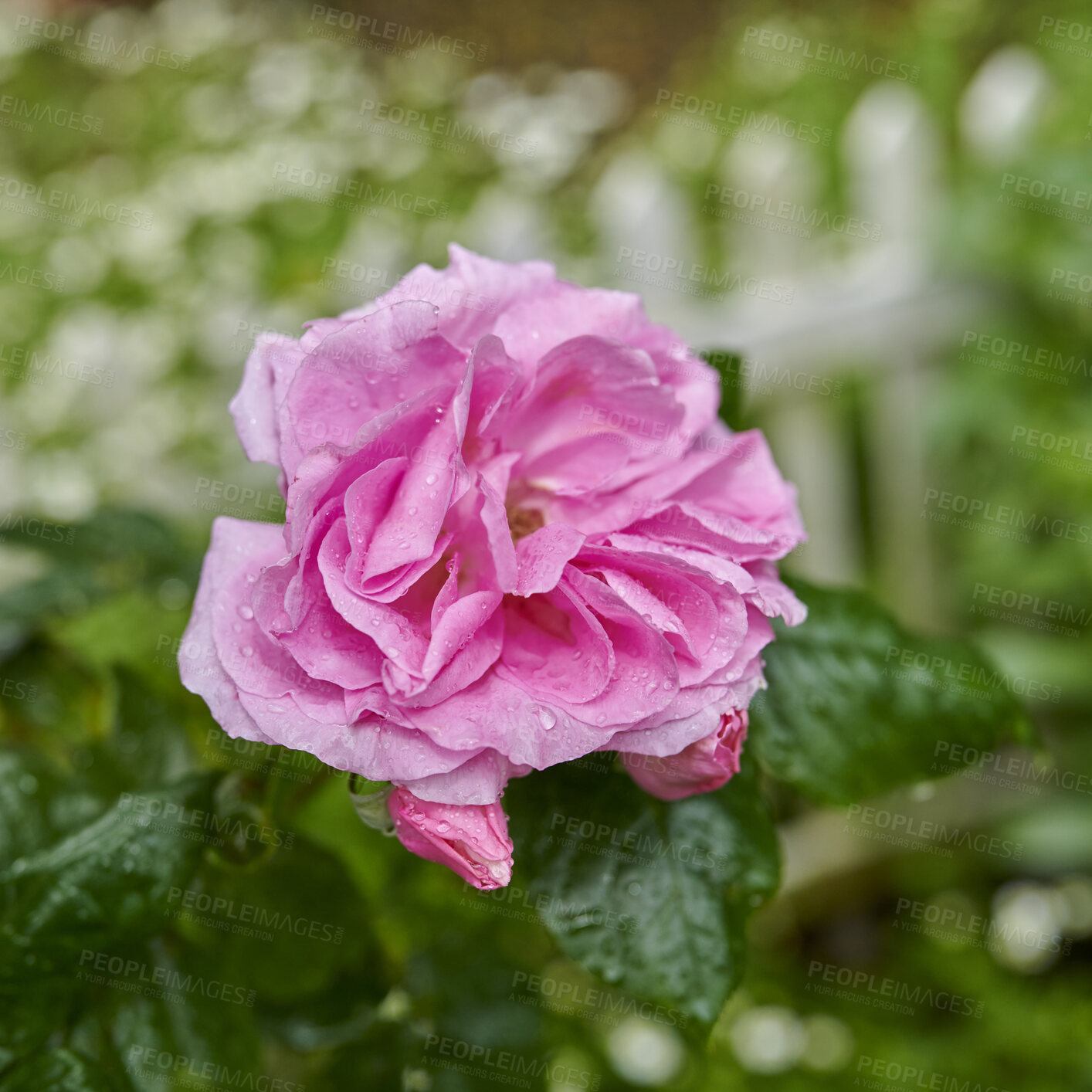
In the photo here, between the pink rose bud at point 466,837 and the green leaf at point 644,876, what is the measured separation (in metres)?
0.12

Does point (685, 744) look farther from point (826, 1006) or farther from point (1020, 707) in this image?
point (826, 1006)

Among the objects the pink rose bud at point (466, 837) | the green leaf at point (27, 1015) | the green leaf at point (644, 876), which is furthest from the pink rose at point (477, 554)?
the green leaf at point (27, 1015)

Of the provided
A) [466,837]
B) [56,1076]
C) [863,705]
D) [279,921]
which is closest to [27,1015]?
[56,1076]

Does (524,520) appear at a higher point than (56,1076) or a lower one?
higher

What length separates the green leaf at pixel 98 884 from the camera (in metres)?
0.70

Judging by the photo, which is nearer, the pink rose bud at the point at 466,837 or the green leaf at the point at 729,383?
the pink rose bud at the point at 466,837

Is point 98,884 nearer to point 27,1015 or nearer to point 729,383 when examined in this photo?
point 27,1015

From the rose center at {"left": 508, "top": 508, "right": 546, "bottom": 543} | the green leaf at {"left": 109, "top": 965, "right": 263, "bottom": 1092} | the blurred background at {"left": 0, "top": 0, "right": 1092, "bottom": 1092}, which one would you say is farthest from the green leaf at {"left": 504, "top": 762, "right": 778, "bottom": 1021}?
the green leaf at {"left": 109, "top": 965, "right": 263, "bottom": 1092}

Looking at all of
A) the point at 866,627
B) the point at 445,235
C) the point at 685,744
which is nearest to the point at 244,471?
the point at 445,235

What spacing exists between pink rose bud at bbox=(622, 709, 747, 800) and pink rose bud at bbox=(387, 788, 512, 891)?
10 cm

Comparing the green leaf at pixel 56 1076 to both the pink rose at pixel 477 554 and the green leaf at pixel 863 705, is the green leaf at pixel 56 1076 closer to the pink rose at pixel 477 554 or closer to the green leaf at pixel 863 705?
the pink rose at pixel 477 554

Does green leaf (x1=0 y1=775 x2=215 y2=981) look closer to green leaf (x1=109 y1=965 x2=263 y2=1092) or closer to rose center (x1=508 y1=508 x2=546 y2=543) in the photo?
green leaf (x1=109 y1=965 x2=263 y2=1092)

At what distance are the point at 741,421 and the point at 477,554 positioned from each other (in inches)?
12.9

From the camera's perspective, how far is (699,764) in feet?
2.01
